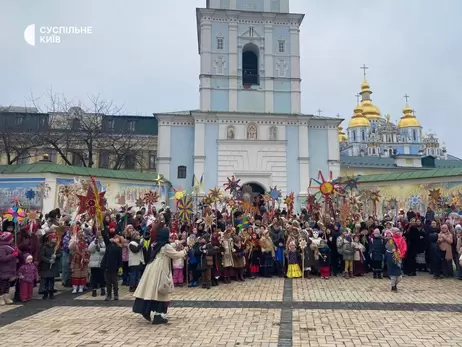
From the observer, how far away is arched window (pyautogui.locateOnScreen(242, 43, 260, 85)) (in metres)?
32.3

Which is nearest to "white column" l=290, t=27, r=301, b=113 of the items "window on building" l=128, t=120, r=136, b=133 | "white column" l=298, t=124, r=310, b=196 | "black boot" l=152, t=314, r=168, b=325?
"white column" l=298, t=124, r=310, b=196

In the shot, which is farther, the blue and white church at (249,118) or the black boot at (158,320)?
the blue and white church at (249,118)

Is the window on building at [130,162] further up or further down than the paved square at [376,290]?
further up

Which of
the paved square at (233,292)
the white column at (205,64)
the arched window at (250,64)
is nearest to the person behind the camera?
the paved square at (233,292)

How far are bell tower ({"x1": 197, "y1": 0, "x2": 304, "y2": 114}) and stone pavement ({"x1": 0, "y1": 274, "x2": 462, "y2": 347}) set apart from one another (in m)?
22.4

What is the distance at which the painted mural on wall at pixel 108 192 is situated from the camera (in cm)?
2111

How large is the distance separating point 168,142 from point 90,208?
2122cm

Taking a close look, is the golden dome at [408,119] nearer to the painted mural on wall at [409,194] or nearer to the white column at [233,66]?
the white column at [233,66]

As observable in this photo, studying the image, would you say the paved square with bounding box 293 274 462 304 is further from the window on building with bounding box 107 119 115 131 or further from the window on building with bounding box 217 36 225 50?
the window on building with bounding box 107 119 115 131

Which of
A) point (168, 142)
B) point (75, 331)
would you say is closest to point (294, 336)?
point (75, 331)

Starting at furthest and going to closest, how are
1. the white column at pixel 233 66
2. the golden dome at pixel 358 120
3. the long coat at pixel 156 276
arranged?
the golden dome at pixel 358 120, the white column at pixel 233 66, the long coat at pixel 156 276

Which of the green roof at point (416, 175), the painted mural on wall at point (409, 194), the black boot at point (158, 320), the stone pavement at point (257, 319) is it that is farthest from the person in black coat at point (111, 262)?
the green roof at point (416, 175)

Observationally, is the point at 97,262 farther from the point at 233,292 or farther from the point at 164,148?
the point at 164,148

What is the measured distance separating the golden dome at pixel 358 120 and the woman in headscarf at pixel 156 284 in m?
86.7
